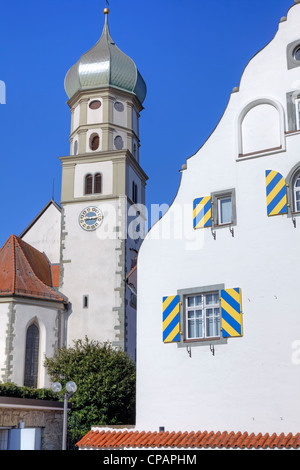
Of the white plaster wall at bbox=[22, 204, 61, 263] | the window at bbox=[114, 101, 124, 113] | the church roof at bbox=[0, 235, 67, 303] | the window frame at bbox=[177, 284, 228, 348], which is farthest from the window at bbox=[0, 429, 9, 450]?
the window at bbox=[114, 101, 124, 113]

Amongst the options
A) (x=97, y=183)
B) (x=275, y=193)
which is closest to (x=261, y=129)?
(x=275, y=193)

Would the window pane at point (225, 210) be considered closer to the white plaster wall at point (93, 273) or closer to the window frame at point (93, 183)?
the white plaster wall at point (93, 273)

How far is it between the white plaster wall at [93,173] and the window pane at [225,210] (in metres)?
19.2

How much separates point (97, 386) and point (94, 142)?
55.8 feet

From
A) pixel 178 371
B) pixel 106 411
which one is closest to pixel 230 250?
pixel 178 371

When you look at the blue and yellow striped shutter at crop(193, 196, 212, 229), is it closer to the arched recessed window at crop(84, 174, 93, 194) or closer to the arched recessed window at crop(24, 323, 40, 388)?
the arched recessed window at crop(24, 323, 40, 388)

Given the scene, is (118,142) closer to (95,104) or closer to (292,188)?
(95,104)

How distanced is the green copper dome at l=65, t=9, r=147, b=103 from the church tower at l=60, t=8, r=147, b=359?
0.19ft

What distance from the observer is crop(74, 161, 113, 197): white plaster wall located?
1422 inches

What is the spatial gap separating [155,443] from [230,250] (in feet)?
16.4

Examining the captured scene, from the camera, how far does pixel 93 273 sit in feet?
111

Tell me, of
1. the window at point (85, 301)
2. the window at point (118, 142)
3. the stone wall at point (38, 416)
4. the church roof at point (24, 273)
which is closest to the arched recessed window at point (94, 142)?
the window at point (118, 142)

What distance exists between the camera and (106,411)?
24.2m
